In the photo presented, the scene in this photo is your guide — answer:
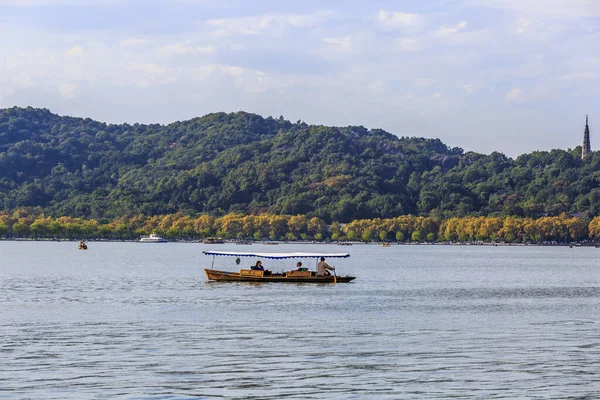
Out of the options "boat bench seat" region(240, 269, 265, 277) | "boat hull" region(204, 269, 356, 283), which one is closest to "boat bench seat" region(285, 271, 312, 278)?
"boat hull" region(204, 269, 356, 283)

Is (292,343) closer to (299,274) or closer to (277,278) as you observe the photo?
(277,278)

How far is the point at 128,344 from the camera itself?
136 feet

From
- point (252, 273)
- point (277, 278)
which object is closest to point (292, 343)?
point (277, 278)

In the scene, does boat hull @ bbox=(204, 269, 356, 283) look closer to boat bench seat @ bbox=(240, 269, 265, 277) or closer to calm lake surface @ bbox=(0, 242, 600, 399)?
boat bench seat @ bbox=(240, 269, 265, 277)

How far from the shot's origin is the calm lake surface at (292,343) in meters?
31.9

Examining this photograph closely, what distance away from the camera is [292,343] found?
42250mm

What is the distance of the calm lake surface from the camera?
31.9 m

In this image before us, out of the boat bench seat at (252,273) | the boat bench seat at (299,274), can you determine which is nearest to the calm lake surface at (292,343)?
the boat bench seat at (252,273)

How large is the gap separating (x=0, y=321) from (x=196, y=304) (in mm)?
14448

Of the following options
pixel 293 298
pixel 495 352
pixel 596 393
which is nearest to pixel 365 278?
pixel 293 298

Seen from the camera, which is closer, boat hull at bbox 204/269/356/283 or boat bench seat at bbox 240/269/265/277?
boat hull at bbox 204/269/356/283

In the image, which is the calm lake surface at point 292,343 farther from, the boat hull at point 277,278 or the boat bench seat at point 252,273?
the boat bench seat at point 252,273

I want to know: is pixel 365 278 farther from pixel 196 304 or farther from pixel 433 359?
pixel 433 359

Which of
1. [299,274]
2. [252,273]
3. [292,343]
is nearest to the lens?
[292,343]
